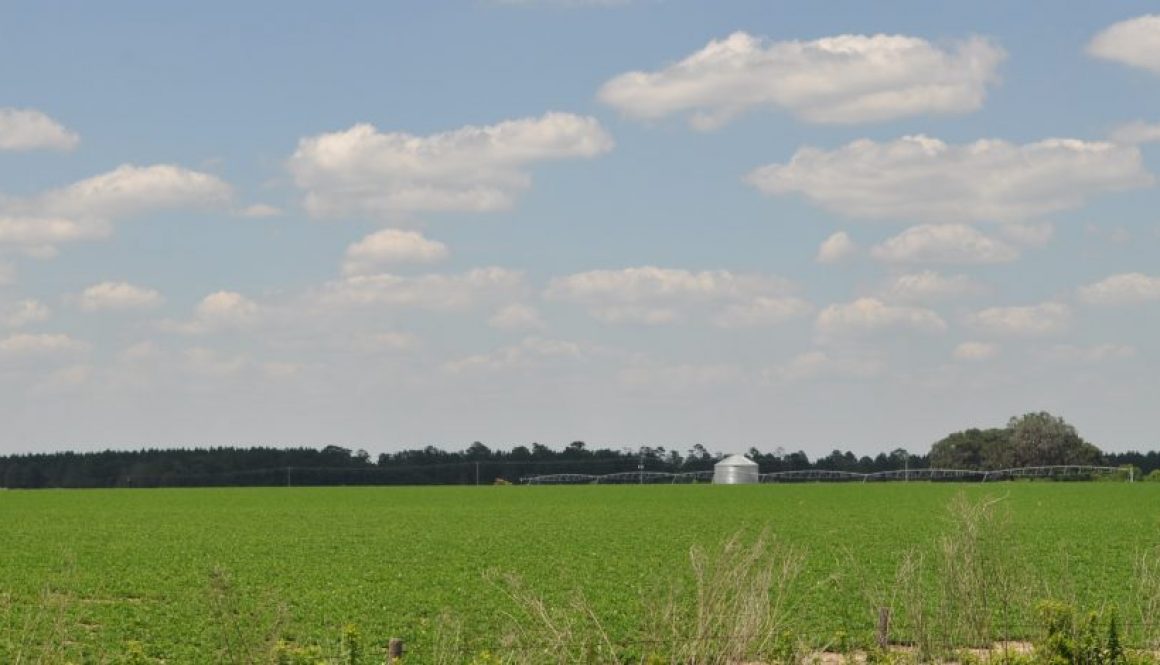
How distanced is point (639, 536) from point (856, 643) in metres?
32.5

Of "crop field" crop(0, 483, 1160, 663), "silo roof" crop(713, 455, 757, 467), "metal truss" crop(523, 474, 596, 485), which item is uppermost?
"silo roof" crop(713, 455, 757, 467)

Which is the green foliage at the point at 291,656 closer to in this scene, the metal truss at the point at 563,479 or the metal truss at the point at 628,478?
the metal truss at the point at 628,478

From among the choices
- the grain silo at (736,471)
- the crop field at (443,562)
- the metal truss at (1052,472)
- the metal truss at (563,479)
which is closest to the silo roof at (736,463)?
the grain silo at (736,471)

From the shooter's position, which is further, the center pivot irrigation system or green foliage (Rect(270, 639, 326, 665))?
the center pivot irrigation system

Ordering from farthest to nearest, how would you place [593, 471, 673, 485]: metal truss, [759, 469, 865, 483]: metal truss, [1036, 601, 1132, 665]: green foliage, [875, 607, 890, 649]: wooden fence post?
[593, 471, 673, 485]: metal truss, [759, 469, 865, 483]: metal truss, [875, 607, 890, 649]: wooden fence post, [1036, 601, 1132, 665]: green foliage

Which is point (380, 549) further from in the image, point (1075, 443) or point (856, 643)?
point (1075, 443)

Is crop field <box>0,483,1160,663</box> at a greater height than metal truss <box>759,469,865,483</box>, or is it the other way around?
metal truss <box>759,469,865,483</box>

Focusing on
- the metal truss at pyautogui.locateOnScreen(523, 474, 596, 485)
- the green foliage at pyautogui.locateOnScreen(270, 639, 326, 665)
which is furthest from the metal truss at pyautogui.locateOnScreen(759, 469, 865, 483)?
the green foliage at pyautogui.locateOnScreen(270, 639, 326, 665)

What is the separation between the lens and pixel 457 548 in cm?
4866

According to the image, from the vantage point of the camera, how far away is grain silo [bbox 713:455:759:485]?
170750mm

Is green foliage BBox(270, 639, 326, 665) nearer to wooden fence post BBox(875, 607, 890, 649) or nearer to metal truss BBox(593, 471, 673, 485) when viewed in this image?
wooden fence post BBox(875, 607, 890, 649)

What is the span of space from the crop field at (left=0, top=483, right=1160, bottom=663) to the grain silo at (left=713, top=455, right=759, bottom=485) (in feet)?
255

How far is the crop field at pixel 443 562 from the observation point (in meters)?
19.7

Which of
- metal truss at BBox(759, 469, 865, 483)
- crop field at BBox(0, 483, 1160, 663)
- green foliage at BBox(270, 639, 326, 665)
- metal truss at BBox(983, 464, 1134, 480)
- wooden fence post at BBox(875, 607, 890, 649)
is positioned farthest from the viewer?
metal truss at BBox(759, 469, 865, 483)
